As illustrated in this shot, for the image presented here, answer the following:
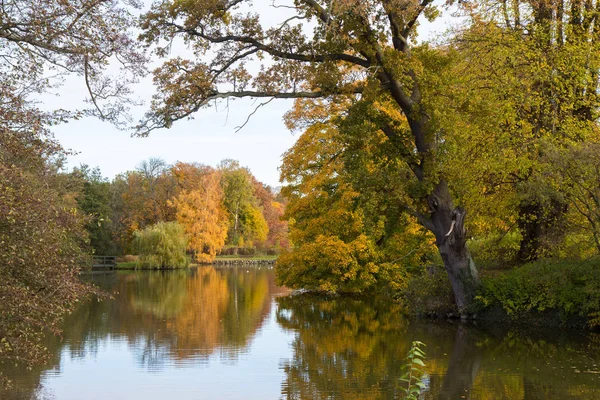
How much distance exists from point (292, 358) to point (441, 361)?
2869 millimetres

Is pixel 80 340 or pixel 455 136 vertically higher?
pixel 455 136

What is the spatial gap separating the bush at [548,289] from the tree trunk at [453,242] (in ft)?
1.41

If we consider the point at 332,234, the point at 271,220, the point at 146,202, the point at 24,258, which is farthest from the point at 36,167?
the point at 271,220

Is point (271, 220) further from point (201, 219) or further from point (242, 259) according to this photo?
point (201, 219)

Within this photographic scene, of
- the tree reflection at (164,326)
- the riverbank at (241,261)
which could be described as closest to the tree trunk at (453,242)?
the tree reflection at (164,326)

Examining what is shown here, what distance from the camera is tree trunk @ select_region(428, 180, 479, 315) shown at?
16969mm

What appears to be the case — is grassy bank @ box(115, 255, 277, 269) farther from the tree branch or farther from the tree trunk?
the tree branch

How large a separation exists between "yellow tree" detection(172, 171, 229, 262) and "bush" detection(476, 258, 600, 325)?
37.5 m

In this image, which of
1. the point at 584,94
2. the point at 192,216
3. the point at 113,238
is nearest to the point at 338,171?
the point at 584,94

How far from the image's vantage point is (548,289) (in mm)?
16141

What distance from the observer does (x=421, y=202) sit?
1742cm

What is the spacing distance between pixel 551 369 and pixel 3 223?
927 centimetres

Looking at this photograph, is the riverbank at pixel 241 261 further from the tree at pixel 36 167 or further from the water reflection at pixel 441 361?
the tree at pixel 36 167

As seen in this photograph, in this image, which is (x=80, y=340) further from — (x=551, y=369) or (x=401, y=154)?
(x=551, y=369)
